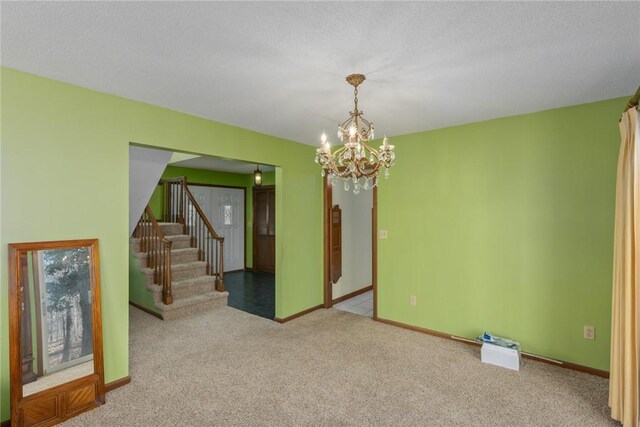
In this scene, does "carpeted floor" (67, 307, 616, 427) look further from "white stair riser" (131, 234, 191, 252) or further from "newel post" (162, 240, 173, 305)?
"white stair riser" (131, 234, 191, 252)

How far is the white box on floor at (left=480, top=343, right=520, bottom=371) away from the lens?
2.84 metres

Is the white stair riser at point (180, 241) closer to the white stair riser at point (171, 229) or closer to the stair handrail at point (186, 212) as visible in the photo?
the stair handrail at point (186, 212)

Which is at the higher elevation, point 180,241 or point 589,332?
point 180,241

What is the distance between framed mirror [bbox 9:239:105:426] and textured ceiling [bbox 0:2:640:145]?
1.33 metres

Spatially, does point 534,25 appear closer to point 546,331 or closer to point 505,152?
point 505,152

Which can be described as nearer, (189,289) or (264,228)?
(189,289)

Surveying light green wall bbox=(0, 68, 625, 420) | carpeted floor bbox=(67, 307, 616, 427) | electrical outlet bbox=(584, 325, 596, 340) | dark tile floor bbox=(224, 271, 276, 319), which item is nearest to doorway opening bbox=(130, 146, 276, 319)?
dark tile floor bbox=(224, 271, 276, 319)

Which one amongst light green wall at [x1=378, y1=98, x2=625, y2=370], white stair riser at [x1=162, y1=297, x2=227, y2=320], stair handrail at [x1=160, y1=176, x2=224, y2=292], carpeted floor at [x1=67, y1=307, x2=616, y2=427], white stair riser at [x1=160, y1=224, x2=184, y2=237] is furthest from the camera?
stair handrail at [x1=160, y1=176, x2=224, y2=292]

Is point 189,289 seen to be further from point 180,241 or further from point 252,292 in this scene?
point 252,292

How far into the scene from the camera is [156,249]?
4.71 metres

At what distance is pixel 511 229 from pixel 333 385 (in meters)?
2.33

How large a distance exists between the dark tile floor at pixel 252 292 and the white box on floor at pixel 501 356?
2625 millimetres

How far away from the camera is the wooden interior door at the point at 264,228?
7.37 metres

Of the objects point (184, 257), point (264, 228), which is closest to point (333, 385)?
point (184, 257)
